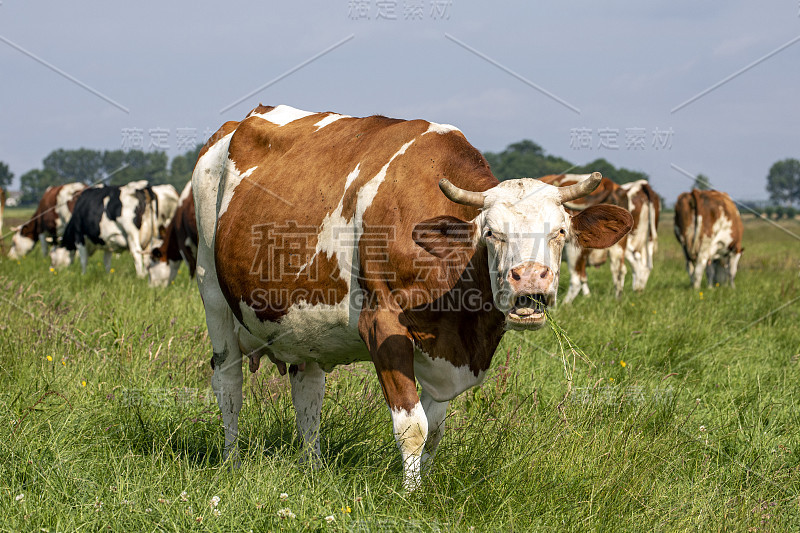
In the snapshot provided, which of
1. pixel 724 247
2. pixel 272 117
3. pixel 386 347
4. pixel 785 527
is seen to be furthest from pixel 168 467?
pixel 724 247

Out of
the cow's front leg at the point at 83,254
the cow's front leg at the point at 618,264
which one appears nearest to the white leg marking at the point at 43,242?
the cow's front leg at the point at 83,254

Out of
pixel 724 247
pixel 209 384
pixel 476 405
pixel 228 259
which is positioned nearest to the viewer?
pixel 228 259

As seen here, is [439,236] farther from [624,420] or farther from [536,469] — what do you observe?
[624,420]

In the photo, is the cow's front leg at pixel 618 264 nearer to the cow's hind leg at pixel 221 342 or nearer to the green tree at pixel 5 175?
the cow's hind leg at pixel 221 342

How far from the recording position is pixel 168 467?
363 centimetres

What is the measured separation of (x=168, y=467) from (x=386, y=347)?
1.26 metres

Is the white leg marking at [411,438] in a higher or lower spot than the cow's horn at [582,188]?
lower

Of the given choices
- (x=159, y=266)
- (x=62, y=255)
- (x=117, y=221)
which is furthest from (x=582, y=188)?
(x=62, y=255)

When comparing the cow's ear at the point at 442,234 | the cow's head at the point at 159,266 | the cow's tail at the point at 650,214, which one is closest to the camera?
the cow's ear at the point at 442,234

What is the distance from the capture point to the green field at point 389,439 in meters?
3.21

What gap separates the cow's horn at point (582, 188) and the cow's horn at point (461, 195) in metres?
0.39

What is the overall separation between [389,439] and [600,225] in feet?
5.96

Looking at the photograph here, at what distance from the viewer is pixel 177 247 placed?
14.0m

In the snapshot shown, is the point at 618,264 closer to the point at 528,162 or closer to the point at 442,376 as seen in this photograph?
the point at 442,376
